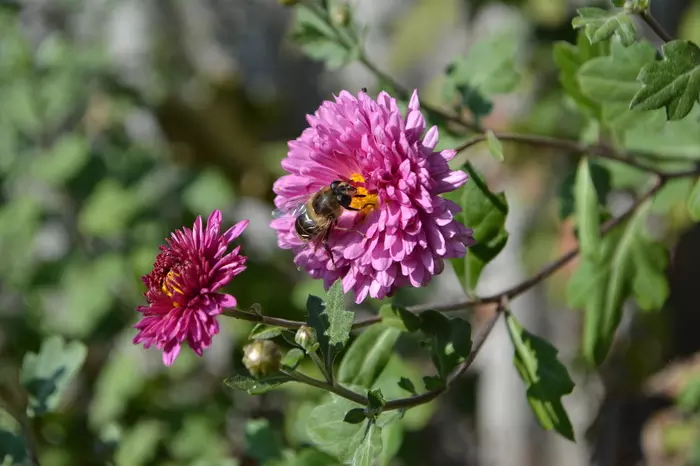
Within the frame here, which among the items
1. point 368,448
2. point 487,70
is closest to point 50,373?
point 368,448

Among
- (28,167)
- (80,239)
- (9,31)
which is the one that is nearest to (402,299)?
(80,239)

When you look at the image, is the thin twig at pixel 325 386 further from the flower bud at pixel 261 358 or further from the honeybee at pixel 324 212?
the honeybee at pixel 324 212

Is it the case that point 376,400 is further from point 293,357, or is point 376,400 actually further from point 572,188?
point 572,188

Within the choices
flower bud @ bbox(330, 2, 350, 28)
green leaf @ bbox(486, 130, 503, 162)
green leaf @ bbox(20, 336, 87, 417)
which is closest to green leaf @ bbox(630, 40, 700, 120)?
green leaf @ bbox(486, 130, 503, 162)

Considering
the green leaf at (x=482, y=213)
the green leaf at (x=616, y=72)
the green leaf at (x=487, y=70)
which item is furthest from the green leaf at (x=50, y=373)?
the green leaf at (x=616, y=72)

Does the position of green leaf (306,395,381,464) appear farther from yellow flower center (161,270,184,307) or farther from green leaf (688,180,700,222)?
green leaf (688,180,700,222)
